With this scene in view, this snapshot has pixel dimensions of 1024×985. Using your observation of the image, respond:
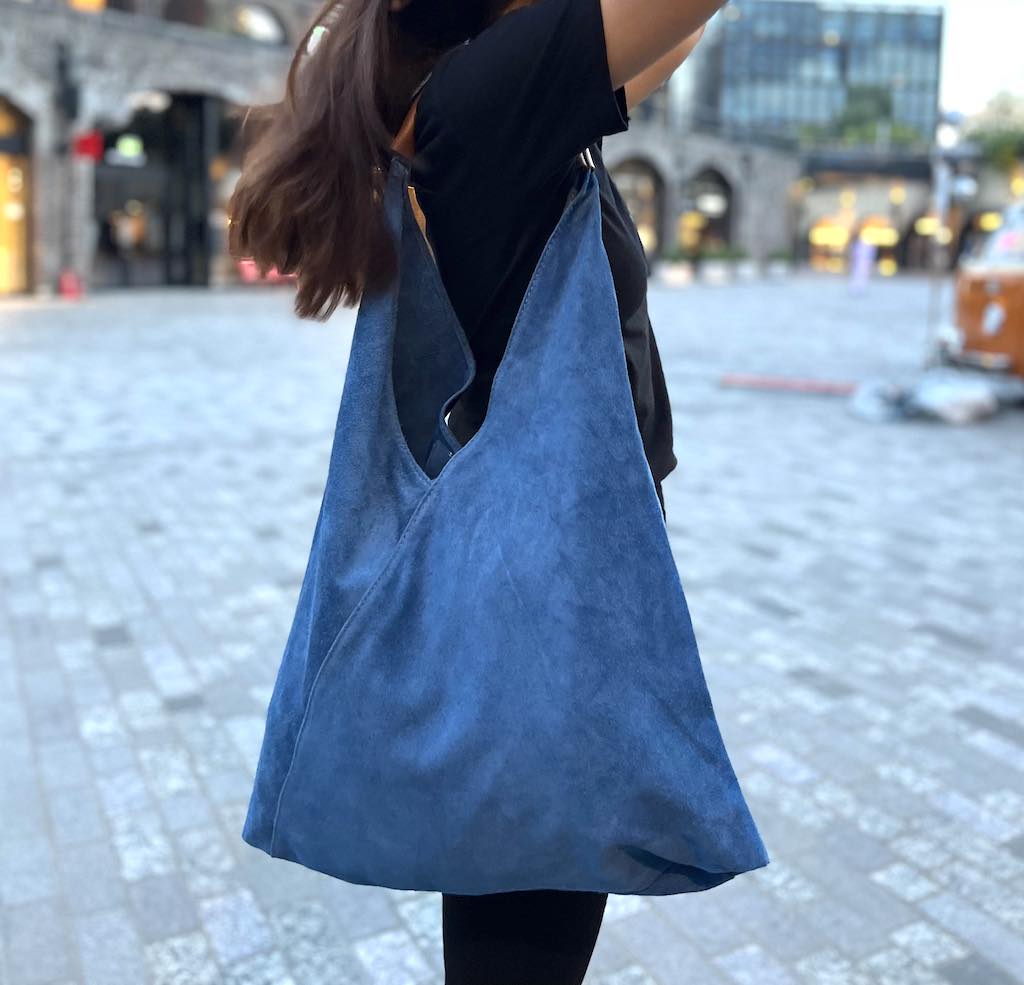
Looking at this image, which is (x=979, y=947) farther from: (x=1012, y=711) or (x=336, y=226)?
(x=336, y=226)

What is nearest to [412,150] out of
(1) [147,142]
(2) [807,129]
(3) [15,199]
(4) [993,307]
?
(4) [993,307]

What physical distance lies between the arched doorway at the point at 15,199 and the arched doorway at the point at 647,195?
22.1 meters

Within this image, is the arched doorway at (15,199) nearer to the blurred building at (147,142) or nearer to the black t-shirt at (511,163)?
the blurred building at (147,142)

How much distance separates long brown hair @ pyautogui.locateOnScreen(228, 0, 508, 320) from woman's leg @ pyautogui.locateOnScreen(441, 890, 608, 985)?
75 centimetres

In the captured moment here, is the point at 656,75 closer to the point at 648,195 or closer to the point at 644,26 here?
the point at 644,26

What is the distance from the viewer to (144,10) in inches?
1062

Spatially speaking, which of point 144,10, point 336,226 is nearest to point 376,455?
point 336,226

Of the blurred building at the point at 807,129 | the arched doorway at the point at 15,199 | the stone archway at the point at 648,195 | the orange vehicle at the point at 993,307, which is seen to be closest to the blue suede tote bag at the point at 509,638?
the orange vehicle at the point at 993,307

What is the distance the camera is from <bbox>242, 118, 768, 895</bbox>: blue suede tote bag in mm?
1252

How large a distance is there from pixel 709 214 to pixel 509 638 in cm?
4626

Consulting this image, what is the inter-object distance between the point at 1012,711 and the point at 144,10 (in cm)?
2768

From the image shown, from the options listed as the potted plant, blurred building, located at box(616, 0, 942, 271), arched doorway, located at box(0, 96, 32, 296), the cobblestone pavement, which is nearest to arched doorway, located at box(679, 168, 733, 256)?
blurred building, located at box(616, 0, 942, 271)

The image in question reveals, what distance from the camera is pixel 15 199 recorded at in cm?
2380

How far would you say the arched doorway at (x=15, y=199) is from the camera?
2342 cm
